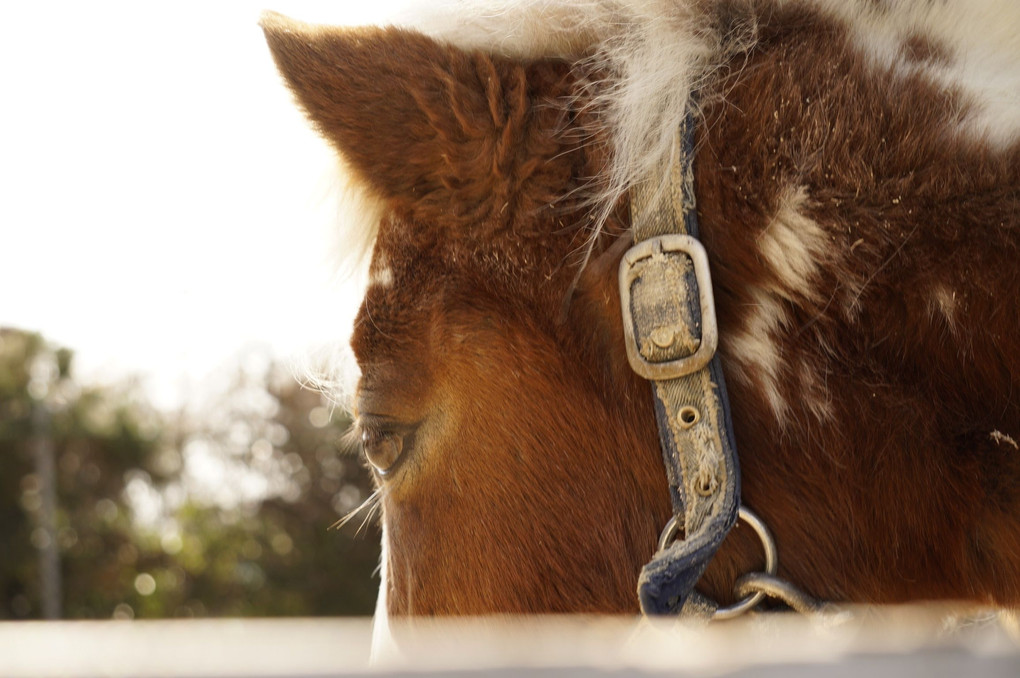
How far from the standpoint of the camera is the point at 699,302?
0.92 meters

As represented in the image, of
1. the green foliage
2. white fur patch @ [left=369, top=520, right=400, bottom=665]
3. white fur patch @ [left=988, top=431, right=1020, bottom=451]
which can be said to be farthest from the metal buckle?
the green foliage

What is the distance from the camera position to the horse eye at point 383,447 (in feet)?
A: 3.73

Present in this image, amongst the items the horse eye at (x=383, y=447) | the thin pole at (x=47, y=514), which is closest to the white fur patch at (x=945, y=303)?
the horse eye at (x=383, y=447)

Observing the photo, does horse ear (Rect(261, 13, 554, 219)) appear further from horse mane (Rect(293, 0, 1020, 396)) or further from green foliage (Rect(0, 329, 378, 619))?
green foliage (Rect(0, 329, 378, 619))

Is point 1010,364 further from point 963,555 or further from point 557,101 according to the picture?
point 557,101

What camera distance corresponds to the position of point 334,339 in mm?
1595

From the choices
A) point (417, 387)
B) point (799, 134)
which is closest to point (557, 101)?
point (799, 134)

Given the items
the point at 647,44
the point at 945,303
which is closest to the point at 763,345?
the point at 945,303

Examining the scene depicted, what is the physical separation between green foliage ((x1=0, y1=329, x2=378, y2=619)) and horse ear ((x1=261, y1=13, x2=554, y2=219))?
6.09 metres

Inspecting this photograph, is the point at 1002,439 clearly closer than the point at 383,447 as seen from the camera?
Yes

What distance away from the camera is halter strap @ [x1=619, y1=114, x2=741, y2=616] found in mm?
905

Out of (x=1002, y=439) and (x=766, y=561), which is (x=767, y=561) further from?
(x=1002, y=439)

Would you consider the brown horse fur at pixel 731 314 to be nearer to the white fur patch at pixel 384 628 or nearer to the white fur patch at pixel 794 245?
Answer: the white fur patch at pixel 794 245

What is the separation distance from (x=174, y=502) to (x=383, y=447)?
282 inches
